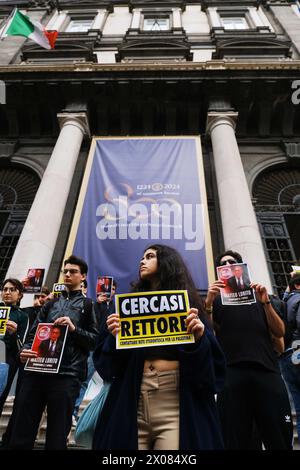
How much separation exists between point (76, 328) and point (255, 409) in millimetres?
1666

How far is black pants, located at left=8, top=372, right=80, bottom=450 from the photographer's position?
2.41 meters

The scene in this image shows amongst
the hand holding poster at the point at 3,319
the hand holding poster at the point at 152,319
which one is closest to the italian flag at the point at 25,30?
the hand holding poster at the point at 3,319

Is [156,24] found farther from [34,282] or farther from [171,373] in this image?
[171,373]

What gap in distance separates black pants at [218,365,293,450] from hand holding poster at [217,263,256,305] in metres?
0.56

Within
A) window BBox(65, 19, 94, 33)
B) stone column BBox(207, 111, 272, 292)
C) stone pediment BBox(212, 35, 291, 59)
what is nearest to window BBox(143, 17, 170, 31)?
window BBox(65, 19, 94, 33)

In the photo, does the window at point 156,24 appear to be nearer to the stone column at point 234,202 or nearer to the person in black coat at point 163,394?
the stone column at point 234,202

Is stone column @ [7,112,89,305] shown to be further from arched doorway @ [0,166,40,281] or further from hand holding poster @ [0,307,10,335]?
hand holding poster @ [0,307,10,335]

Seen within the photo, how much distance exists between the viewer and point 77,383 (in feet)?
8.82

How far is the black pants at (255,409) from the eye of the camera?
7.54ft

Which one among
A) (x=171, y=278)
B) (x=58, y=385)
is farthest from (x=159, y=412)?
(x=58, y=385)

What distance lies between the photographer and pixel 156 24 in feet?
57.4

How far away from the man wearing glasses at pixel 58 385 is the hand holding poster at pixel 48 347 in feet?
0.16

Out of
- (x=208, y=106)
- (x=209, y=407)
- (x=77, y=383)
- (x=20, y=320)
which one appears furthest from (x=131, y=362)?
(x=208, y=106)

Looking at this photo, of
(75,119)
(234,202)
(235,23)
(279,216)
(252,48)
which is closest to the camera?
(234,202)
